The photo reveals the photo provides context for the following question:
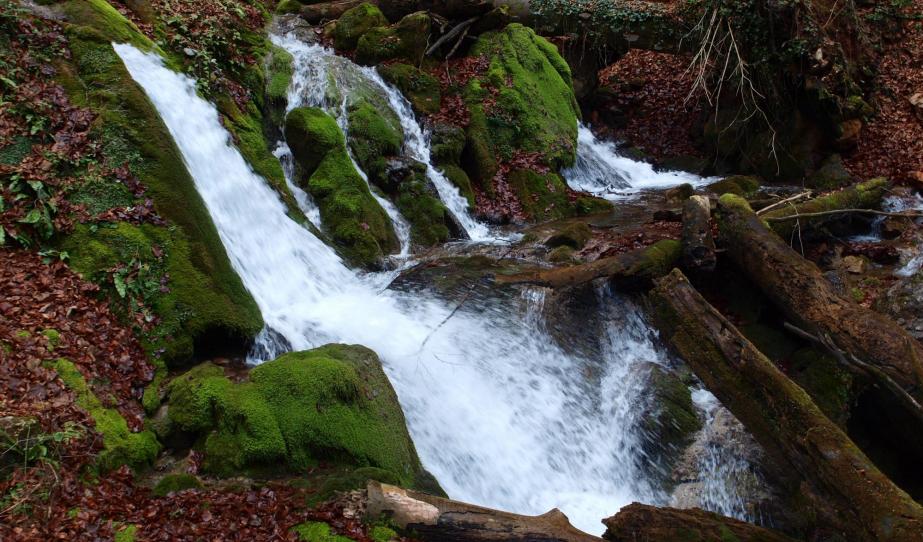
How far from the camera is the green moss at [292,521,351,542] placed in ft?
14.4

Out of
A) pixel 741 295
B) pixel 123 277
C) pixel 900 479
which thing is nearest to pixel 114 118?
pixel 123 277

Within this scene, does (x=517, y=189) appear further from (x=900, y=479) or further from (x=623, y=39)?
(x=900, y=479)

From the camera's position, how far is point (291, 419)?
5.36m

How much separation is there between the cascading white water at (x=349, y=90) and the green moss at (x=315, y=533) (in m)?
7.45

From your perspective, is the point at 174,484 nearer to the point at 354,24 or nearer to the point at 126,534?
the point at 126,534

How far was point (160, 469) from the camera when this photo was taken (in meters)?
5.16

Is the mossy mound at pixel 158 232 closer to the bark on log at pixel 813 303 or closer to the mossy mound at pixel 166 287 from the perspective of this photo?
the mossy mound at pixel 166 287

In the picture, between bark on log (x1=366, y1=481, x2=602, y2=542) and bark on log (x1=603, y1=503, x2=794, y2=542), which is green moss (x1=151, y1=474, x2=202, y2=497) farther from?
bark on log (x1=603, y1=503, x2=794, y2=542)

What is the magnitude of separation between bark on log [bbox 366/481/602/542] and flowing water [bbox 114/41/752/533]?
149 centimetres

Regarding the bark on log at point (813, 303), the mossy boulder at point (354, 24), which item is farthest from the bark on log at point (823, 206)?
the mossy boulder at point (354, 24)

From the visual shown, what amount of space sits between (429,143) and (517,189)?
207 centimetres

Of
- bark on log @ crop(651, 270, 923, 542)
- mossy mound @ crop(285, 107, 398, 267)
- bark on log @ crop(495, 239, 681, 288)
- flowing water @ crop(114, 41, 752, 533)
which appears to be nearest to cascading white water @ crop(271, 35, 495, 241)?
mossy mound @ crop(285, 107, 398, 267)

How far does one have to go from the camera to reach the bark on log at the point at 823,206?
9328 mm

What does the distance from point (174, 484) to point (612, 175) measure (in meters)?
13.1
